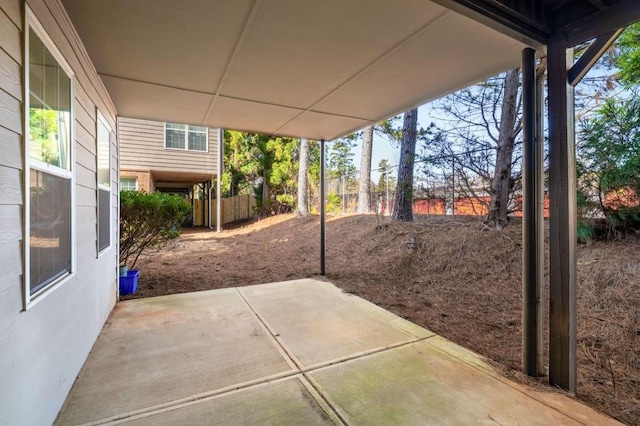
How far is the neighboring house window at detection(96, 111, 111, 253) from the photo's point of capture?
303cm

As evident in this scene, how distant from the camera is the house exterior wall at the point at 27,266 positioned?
4.30 ft

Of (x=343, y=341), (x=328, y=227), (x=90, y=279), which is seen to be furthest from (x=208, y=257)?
(x=343, y=341)

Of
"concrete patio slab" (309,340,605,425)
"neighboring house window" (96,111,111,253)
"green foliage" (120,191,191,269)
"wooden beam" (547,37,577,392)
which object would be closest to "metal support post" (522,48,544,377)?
"wooden beam" (547,37,577,392)

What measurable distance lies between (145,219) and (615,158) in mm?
6447

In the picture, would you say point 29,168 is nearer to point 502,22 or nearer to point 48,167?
point 48,167

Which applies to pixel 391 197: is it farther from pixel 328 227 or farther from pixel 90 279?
pixel 90 279

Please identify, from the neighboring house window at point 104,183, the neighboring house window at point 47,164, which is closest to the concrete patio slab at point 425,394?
the neighboring house window at point 47,164

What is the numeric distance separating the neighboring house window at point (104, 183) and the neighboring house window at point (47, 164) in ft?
3.17

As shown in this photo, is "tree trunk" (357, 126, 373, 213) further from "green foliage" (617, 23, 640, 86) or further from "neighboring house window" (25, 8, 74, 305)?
"neighboring house window" (25, 8, 74, 305)

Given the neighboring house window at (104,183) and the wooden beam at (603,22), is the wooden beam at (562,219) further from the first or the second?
the neighboring house window at (104,183)

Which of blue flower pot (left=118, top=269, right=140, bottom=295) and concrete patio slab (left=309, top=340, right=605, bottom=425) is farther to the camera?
blue flower pot (left=118, top=269, right=140, bottom=295)

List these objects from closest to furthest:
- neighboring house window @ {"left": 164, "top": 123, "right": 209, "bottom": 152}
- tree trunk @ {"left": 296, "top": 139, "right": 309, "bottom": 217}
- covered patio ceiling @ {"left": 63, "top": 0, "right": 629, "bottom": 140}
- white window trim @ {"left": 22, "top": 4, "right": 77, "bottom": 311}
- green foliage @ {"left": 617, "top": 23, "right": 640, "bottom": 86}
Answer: white window trim @ {"left": 22, "top": 4, "right": 77, "bottom": 311} < covered patio ceiling @ {"left": 63, "top": 0, "right": 629, "bottom": 140} < green foliage @ {"left": 617, "top": 23, "right": 640, "bottom": 86} < neighboring house window @ {"left": 164, "top": 123, "right": 209, "bottom": 152} < tree trunk @ {"left": 296, "top": 139, "right": 309, "bottom": 217}

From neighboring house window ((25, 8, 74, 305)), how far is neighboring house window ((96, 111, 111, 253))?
3.17 feet

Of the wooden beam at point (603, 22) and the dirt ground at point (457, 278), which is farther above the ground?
the wooden beam at point (603, 22)
